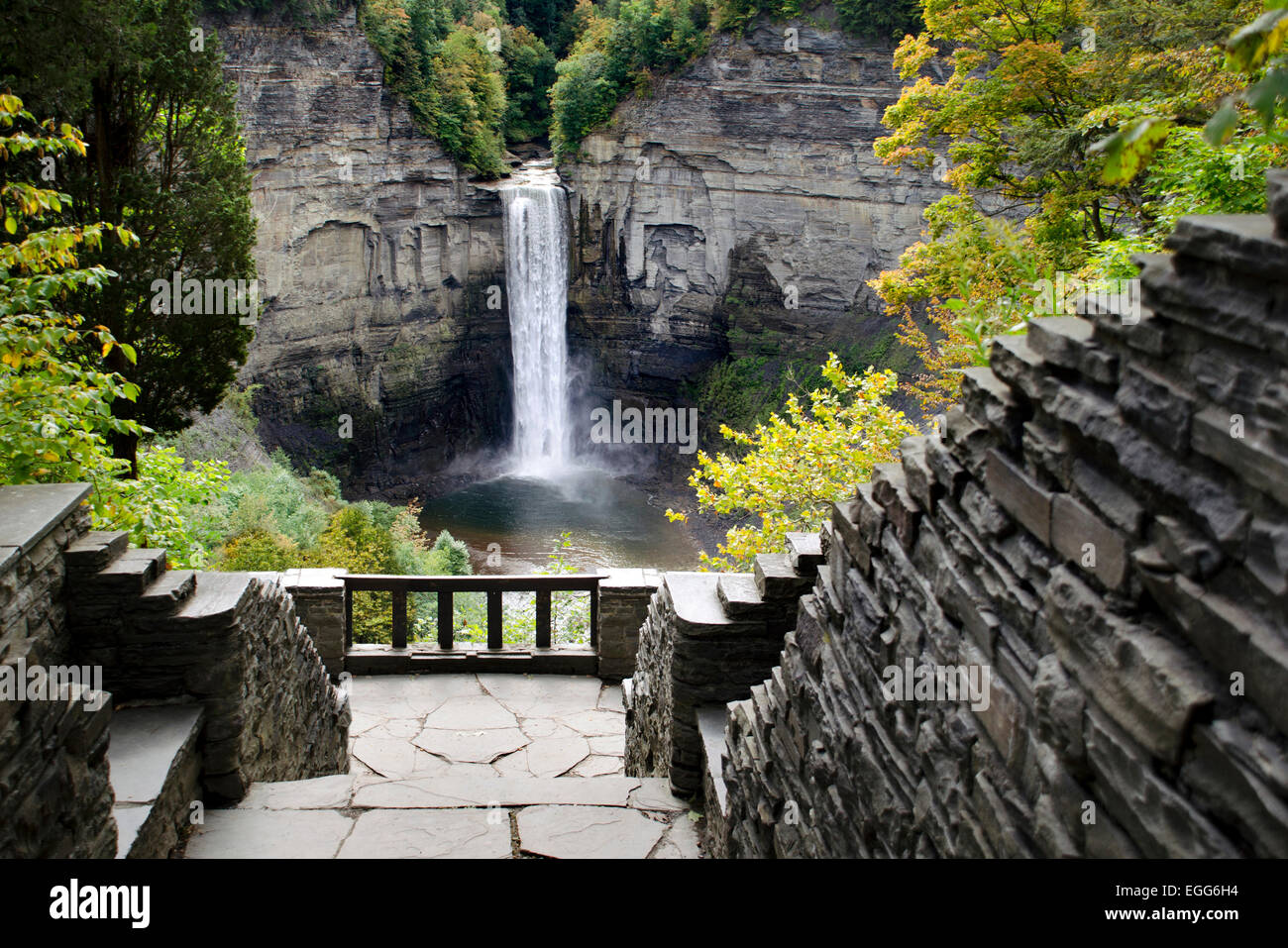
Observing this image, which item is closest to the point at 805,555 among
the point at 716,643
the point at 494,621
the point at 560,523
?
the point at 716,643

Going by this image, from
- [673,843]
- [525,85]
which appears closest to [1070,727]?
[673,843]

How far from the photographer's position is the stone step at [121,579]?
5.05 metres

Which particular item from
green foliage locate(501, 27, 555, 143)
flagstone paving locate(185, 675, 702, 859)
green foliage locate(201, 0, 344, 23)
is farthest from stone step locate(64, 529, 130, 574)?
green foliage locate(501, 27, 555, 143)

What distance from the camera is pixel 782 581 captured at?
5.71m

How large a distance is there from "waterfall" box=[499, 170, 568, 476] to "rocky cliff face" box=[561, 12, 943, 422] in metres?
0.85

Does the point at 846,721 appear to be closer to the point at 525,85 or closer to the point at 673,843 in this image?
the point at 673,843

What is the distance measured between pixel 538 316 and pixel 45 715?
94.4 feet

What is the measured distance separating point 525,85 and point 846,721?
3331cm

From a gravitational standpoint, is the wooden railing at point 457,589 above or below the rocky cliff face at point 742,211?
below

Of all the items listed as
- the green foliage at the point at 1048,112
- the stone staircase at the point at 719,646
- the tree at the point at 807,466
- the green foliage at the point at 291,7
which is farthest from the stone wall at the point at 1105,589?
the green foliage at the point at 291,7

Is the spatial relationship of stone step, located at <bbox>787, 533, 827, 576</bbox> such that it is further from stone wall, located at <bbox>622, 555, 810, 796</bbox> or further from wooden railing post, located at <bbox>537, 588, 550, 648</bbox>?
wooden railing post, located at <bbox>537, 588, 550, 648</bbox>

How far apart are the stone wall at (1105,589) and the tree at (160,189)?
892cm

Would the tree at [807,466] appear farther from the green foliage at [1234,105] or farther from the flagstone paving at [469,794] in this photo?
the green foliage at [1234,105]

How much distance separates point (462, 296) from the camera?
3138cm
